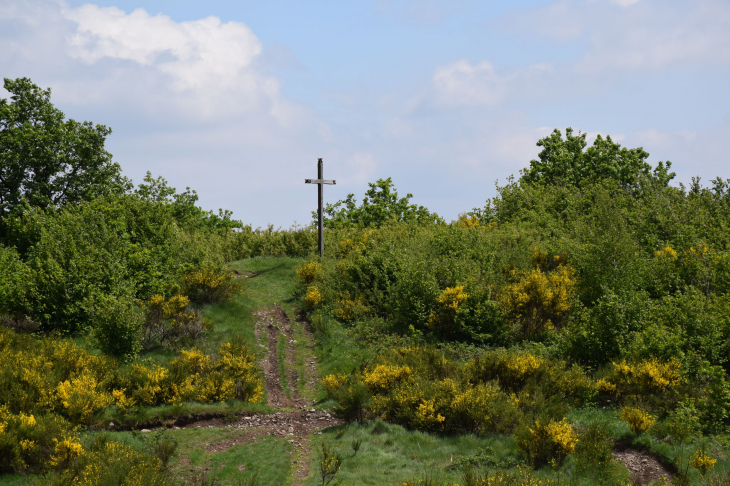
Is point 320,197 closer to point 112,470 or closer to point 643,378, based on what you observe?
point 643,378

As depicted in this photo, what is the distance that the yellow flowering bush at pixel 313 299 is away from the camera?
2153cm

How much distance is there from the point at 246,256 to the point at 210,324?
14834 mm

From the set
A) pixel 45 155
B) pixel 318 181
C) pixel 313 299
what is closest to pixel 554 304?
pixel 313 299

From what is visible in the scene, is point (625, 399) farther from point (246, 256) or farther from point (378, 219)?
point (378, 219)

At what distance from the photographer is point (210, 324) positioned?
717 inches

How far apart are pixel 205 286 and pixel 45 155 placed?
51.3 ft

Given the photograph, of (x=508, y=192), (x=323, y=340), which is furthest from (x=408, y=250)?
(x=508, y=192)

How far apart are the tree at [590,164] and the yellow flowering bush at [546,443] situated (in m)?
34.3

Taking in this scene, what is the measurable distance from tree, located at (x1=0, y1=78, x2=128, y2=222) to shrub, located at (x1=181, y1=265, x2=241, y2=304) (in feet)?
40.7

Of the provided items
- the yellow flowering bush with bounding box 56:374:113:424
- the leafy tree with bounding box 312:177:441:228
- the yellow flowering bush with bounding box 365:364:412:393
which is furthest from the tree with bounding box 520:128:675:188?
the yellow flowering bush with bounding box 56:374:113:424

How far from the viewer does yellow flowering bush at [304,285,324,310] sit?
2153 cm

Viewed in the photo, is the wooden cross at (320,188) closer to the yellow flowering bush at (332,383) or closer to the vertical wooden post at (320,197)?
the vertical wooden post at (320,197)

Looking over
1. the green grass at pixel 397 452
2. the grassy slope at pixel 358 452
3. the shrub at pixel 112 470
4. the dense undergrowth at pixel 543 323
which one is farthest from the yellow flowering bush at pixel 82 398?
the dense undergrowth at pixel 543 323

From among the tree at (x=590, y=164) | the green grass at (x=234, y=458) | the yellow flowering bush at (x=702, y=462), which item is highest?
the tree at (x=590, y=164)
